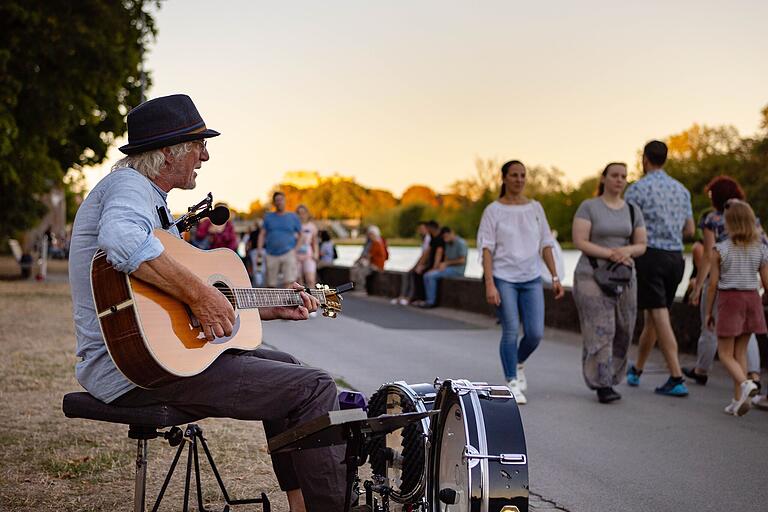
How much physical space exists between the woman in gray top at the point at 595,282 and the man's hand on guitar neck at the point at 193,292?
515 cm

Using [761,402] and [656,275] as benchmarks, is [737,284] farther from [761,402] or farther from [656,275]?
[761,402]

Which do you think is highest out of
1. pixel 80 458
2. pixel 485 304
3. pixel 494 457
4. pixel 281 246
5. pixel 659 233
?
pixel 659 233

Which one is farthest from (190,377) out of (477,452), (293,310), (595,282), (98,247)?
(595,282)

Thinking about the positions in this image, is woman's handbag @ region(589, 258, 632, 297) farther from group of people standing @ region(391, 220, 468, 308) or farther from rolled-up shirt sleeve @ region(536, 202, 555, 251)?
group of people standing @ region(391, 220, 468, 308)

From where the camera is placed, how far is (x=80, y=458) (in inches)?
236

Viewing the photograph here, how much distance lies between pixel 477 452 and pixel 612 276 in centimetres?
503

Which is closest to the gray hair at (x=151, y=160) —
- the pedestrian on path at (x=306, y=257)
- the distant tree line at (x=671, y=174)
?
the pedestrian on path at (x=306, y=257)

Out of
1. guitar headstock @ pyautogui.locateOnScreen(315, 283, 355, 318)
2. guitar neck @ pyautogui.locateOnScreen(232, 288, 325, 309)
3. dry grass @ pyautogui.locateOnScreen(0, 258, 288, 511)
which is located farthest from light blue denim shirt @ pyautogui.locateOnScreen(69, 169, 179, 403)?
dry grass @ pyautogui.locateOnScreen(0, 258, 288, 511)

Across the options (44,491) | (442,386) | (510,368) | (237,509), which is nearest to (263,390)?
(442,386)

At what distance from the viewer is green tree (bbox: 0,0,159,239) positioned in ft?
65.3

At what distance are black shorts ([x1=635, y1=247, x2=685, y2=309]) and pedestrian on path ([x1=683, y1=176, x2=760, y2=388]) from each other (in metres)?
0.28

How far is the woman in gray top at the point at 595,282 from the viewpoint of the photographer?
27.4ft

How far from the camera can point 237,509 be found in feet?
16.4

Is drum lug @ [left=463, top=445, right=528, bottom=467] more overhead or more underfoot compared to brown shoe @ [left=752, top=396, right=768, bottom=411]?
more overhead
